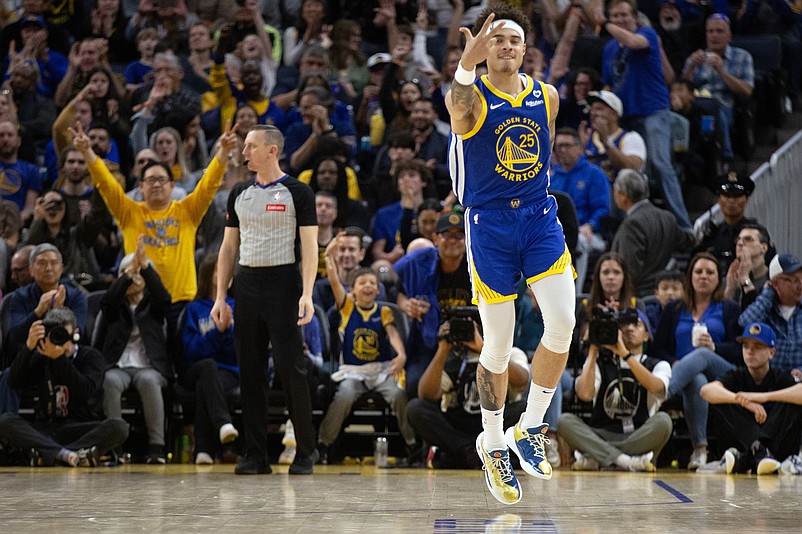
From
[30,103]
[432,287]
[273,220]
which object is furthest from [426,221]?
[30,103]

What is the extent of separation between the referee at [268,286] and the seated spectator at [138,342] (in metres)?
1.51

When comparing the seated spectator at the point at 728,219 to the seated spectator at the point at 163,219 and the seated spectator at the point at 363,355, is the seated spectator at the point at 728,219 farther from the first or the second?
the seated spectator at the point at 163,219

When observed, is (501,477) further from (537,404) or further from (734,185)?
(734,185)

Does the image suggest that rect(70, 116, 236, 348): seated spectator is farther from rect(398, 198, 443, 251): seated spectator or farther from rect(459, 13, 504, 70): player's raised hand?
rect(459, 13, 504, 70): player's raised hand

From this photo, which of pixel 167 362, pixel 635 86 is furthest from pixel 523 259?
pixel 635 86

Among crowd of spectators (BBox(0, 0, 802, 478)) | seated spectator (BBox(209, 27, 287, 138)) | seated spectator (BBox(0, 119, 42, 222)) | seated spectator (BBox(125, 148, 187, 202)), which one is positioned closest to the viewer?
crowd of spectators (BBox(0, 0, 802, 478))

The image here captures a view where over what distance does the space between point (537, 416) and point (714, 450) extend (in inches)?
140

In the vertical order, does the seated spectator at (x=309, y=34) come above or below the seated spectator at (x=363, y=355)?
above

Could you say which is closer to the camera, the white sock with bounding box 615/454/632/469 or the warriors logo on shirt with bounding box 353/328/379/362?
the white sock with bounding box 615/454/632/469

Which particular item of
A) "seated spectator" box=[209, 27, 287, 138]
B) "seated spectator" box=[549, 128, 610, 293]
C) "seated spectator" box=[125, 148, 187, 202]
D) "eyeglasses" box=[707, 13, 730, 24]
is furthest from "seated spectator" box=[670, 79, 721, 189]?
"seated spectator" box=[125, 148, 187, 202]

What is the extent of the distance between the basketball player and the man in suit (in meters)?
4.17

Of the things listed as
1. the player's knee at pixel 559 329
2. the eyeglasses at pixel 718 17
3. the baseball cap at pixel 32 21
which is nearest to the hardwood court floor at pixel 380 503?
the player's knee at pixel 559 329

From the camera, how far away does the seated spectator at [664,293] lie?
9922 millimetres

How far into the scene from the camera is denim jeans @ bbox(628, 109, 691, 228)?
11828 millimetres
